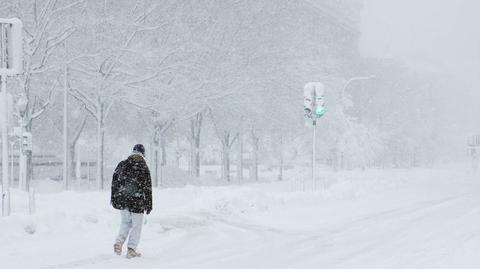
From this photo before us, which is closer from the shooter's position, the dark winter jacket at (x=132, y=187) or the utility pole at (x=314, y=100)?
the dark winter jacket at (x=132, y=187)

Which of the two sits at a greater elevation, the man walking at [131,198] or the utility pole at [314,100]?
the utility pole at [314,100]

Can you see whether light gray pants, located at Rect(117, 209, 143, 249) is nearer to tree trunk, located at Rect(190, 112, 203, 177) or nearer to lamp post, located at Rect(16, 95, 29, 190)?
lamp post, located at Rect(16, 95, 29, 190)

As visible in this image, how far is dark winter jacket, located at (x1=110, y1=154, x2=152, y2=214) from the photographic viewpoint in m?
9.67

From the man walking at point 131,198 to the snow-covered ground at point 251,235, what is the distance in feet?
1.00

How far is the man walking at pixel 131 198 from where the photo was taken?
9.66 m

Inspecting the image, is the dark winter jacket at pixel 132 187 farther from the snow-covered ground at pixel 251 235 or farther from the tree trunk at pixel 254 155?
the tree trunk at pixel 254 155

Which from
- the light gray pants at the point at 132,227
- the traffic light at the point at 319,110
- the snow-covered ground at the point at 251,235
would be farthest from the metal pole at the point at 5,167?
the traffic light at the point at 319,110

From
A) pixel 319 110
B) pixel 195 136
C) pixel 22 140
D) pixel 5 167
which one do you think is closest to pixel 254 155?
pixel 195 136

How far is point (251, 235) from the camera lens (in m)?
12.8

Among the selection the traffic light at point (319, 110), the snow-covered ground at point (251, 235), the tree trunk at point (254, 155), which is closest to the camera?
the snow-covered ground at point (251, 235)

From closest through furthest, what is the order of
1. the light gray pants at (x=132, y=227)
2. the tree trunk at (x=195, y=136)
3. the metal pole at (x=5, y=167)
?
the light gray pants at (x=132, y=227), the metal pole at (x=5, y=167), the tree trunk at (x=195, y=136)

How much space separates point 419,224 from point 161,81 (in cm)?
1786

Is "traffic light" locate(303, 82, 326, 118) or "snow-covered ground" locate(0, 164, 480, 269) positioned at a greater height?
"traffic light" locate(303, 82, 326, 118)

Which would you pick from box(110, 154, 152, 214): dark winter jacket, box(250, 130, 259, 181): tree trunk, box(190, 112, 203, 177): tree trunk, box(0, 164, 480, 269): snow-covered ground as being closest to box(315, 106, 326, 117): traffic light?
box(0, 164, 480, 269): snow-covered ground
